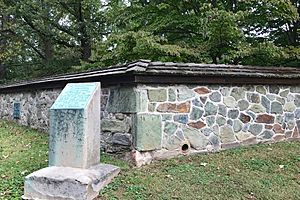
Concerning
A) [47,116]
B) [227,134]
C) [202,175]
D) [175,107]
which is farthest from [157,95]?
[47,116]

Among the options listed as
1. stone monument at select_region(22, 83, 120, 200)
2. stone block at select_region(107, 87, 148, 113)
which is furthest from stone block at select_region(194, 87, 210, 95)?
stone monument at select_region(22, 83, 120, 200)

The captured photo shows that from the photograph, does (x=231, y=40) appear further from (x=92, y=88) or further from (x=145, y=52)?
(x=92, y=88)

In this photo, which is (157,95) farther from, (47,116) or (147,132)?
(47,116)

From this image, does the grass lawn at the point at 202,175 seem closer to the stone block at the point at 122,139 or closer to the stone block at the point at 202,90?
the stone block at the point at 122,139

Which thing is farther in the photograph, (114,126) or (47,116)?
(47,116)

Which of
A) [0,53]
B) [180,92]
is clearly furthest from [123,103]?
[0,53]

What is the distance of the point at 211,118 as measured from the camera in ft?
19.2

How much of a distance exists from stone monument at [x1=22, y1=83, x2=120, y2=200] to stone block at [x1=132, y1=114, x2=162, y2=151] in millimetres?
585

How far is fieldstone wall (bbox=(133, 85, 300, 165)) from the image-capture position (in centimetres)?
525

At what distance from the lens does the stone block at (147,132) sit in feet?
16.7

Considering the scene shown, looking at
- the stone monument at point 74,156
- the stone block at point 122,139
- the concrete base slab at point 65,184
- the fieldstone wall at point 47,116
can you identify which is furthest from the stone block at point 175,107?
the concrete base slab at point 65,184

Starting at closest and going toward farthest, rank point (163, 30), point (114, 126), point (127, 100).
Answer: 1. point (127, 100)
2. point (114, 126)
3. point (163, 30)

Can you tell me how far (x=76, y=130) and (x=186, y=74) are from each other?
1.97 metres

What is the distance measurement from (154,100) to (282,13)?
4.78 meters
